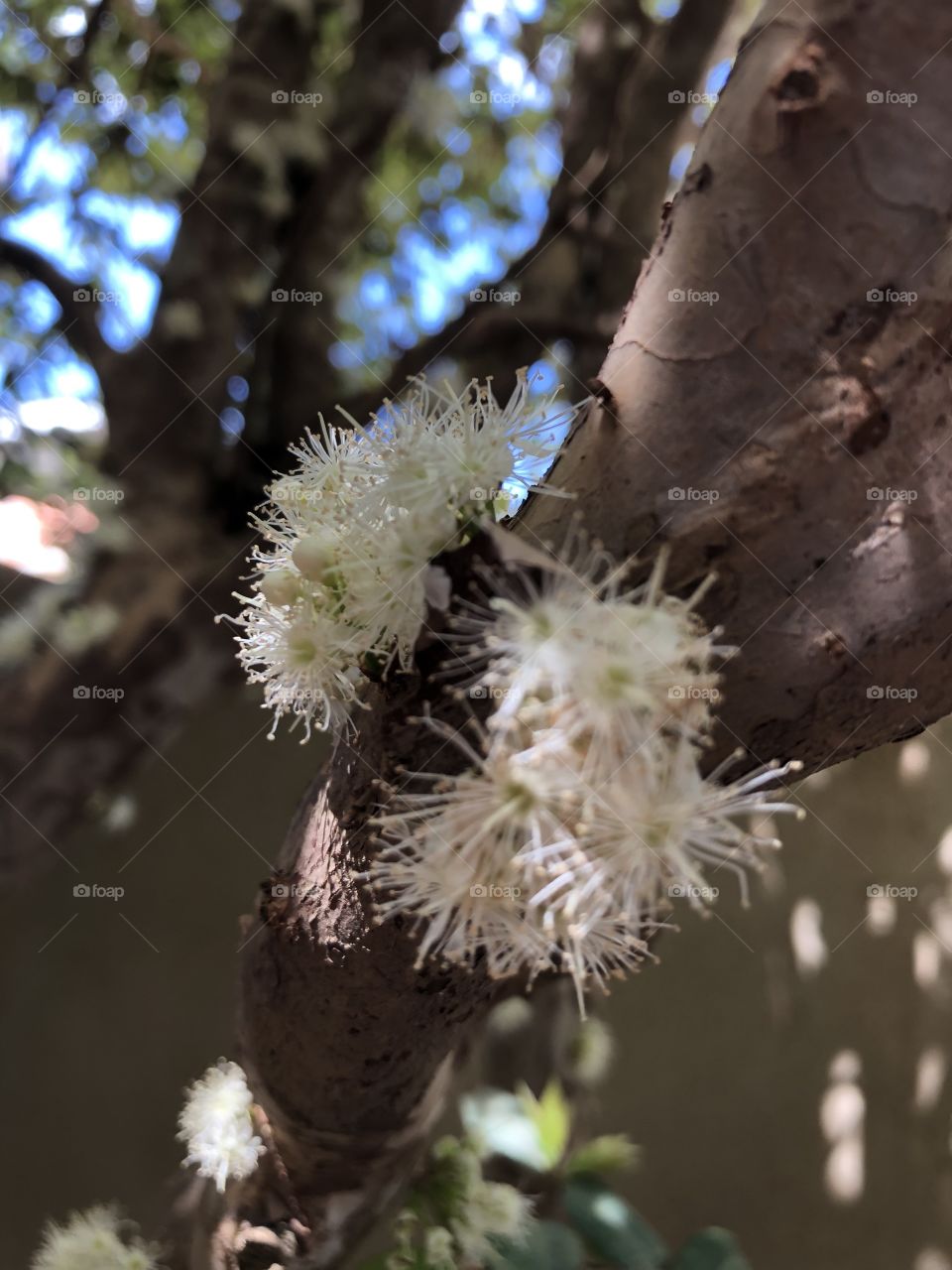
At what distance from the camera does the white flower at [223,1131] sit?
833mm

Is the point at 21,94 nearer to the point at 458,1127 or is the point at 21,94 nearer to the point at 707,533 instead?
the point at 707,533

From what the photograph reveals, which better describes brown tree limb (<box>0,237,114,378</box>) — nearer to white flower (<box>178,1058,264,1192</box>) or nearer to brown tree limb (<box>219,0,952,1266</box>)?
white flower (<box>178,1058,264,1192</box>)

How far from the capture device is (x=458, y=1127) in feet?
6.53

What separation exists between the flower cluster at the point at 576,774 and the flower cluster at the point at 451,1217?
0.74 metres

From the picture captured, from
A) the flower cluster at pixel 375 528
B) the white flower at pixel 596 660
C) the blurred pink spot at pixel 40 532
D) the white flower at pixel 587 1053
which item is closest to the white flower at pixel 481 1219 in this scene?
the white flower at pixel 587 1053

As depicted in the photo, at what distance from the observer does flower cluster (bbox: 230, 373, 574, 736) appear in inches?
18.2

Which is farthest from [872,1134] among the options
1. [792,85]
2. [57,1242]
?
[792,85]

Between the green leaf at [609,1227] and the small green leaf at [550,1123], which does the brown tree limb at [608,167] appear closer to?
the small green leaf at [550,1123]

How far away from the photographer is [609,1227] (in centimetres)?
135

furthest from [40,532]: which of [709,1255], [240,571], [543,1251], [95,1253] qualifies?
[709,1255]

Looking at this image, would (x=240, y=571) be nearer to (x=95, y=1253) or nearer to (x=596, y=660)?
(x=95, y=1253)

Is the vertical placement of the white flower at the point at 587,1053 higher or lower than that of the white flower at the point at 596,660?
higher

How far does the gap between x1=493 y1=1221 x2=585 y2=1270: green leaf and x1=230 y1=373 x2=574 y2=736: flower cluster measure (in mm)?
883

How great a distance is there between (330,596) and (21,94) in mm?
1831
